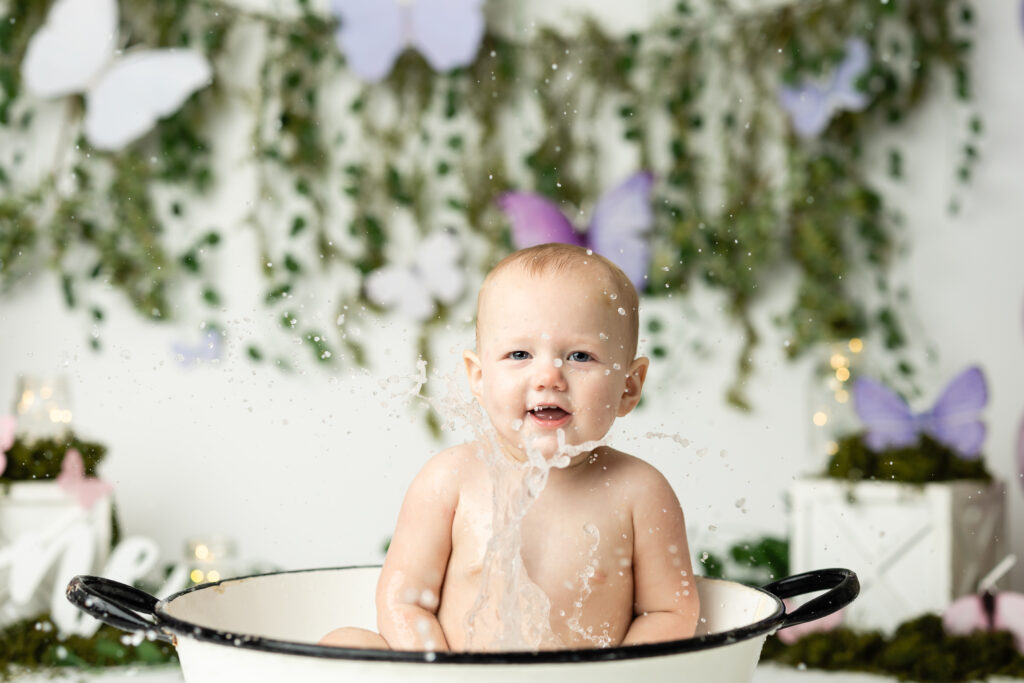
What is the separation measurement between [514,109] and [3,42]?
101cm

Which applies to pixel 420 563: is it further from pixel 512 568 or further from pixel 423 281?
pixel 423 281

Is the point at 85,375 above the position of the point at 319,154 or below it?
below

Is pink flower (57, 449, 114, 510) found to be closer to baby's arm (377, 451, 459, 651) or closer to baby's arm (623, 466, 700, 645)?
baby's arm (377, 451, 459, 651)

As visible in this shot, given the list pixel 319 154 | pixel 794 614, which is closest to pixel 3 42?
pixel 319 154

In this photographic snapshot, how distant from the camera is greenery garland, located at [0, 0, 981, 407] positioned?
6.72 ft

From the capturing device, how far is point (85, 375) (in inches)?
81.0

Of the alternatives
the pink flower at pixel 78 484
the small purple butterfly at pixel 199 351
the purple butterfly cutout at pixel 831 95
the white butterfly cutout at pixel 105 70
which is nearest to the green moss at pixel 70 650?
the pink flower at pixel 78 484

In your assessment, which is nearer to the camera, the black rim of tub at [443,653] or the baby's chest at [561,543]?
the black rim of tub at [443,653]

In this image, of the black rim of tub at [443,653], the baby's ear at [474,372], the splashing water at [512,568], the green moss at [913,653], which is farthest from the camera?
the green moss at [913,653]

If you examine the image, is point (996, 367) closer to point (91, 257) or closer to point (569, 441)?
point (569, 441)

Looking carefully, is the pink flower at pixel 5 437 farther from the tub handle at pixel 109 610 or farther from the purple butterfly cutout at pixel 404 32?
the tub handle at pixel 109 610

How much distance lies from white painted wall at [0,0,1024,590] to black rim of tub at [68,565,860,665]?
1351 mm

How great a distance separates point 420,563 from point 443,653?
0.91 ft

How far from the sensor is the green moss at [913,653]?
60.7 inches
